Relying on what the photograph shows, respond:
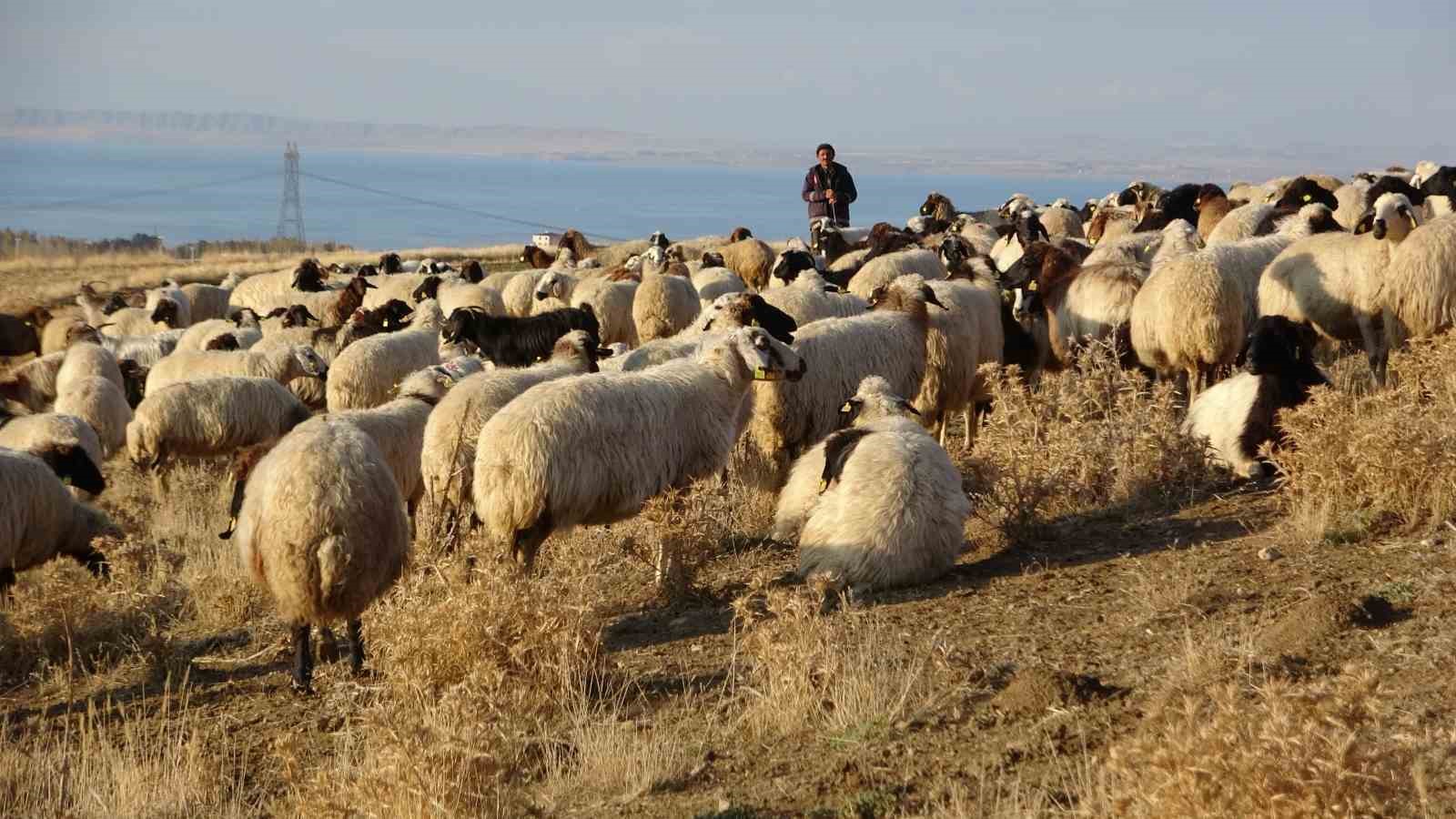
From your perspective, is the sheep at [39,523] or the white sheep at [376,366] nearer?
the sheep at [39,523]

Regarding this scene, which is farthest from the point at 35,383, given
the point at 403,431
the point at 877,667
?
the point at 877,667

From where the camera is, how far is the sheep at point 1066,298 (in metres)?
12.4

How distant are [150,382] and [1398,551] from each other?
42.1ft

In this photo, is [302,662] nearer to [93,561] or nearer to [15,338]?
[93,561]

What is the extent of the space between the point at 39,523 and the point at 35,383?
8839 mm

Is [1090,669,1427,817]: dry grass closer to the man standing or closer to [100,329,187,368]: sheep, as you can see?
[100,329,187,368]: sheep

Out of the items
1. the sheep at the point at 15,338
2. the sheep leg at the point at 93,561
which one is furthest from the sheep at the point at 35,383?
the sheep leg at the point at 93,561

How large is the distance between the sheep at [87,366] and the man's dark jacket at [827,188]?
10.5m

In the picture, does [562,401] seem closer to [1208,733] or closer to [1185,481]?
[1185,481]

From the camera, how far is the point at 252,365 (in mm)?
15336

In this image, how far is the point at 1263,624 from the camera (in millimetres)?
6078

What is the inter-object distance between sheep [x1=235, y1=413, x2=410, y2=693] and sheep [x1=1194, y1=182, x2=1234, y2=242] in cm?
1343

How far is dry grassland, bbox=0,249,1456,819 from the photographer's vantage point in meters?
4.75

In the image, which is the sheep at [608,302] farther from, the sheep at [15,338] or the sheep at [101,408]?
the sheep at [15,338]
